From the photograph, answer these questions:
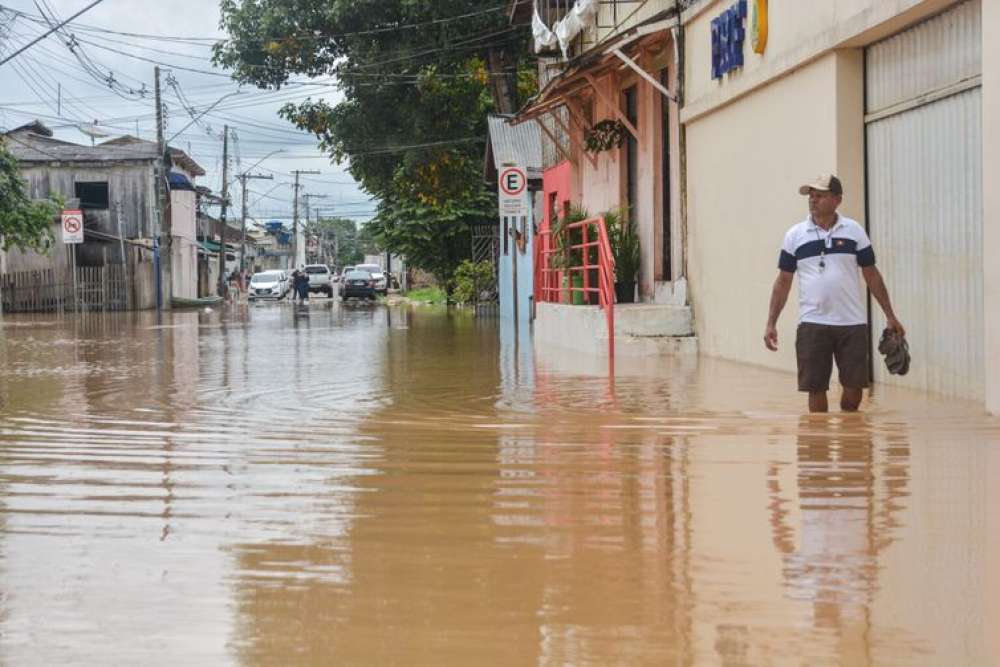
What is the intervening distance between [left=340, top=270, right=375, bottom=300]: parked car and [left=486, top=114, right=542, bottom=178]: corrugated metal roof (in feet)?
95.9

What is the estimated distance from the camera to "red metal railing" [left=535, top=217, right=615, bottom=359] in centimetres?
1622

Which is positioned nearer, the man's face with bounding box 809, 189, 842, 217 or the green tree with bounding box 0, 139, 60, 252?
the man's face with bounding box 809, 189, 842, 217

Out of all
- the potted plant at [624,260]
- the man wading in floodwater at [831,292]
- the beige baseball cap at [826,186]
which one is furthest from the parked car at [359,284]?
the beige baseball cap at [826,186]

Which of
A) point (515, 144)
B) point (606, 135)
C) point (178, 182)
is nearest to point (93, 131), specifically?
point (178, 182)

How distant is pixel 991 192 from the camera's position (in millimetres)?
9000

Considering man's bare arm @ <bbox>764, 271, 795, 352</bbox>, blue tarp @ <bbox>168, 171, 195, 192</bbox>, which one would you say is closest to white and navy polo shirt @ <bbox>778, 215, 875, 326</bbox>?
man's bare arm @ <bbox>764, 271, 795, 352</bbox>

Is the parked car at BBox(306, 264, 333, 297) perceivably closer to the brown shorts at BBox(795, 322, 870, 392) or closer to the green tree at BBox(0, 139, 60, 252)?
the green tree at BBox(0, 139, 60, 252)

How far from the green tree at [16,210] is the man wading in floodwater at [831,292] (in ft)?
109

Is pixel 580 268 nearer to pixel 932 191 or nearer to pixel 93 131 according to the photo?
pixel 932 191

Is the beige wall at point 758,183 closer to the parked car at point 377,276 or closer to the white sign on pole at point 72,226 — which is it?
the white sign on pole at point 72,226

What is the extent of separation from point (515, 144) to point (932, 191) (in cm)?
2482

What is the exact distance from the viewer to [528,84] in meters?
→ 37.8

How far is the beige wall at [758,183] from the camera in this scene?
12.0 metres

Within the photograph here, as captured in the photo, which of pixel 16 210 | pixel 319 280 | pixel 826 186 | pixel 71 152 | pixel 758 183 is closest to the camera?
pixel 826 186
